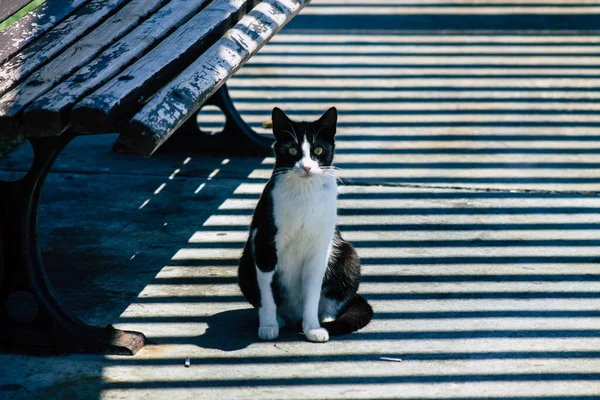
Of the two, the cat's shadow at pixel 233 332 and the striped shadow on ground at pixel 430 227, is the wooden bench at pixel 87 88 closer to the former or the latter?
the cat's shadow at pixel 233 332

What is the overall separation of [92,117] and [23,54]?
2.29ft

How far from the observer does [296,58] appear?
775 cm

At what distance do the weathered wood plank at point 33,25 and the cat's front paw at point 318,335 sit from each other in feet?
5.22

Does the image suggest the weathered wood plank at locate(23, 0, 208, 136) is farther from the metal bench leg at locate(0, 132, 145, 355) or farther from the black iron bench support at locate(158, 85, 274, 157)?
the black iron bench support at locate(158, 85, 274, 157)

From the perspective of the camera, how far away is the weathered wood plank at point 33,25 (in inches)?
141

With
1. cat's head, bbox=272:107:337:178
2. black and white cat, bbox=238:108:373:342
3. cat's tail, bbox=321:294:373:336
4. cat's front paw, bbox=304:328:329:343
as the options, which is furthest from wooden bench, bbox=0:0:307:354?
cat's tail, bbox=321:294:373:336

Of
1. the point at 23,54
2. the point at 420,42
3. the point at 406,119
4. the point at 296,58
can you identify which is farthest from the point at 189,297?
the point at 420,42

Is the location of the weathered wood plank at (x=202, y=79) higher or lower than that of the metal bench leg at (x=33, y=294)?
higher

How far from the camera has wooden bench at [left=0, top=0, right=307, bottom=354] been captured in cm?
308

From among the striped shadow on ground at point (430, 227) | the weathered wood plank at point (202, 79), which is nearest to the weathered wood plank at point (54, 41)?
the weathered wood plank at point (202, 79)

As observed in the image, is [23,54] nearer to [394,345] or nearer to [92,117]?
[92,117]

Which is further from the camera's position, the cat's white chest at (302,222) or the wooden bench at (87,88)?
the cat's white chest at (302,222)

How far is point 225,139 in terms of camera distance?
612 centimetres

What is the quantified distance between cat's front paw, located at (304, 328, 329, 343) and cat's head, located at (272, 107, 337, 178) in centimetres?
62
